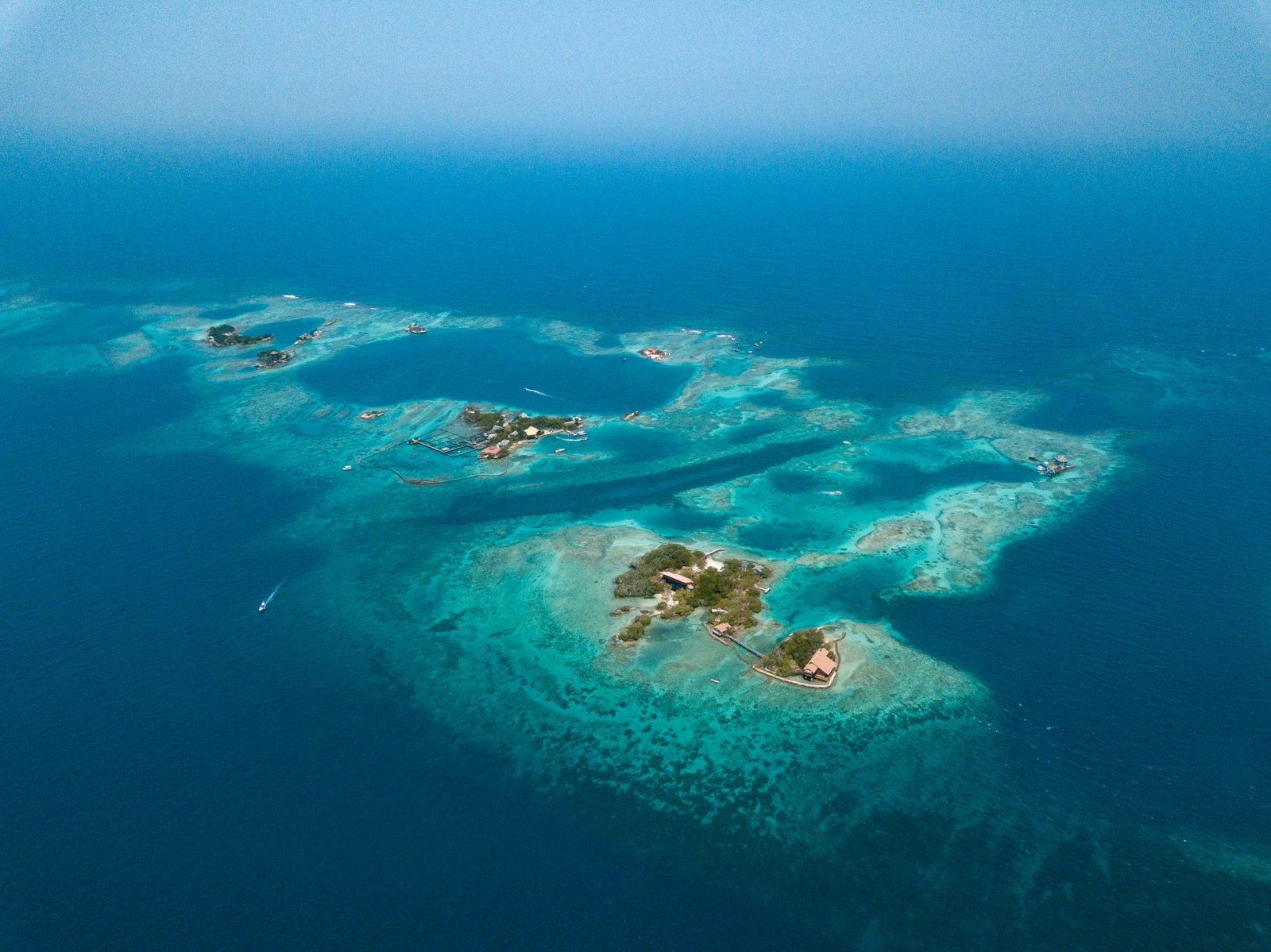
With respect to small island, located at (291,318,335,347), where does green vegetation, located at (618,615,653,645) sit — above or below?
below

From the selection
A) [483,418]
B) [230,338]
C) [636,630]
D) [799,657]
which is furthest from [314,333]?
[799,657]

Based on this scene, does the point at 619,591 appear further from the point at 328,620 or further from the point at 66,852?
the point at 66,852

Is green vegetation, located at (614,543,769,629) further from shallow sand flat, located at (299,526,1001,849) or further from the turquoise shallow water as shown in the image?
the turquoise shallow water

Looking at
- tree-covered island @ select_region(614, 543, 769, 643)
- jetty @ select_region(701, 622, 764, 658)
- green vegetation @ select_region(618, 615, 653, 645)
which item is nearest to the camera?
jetty @ select_region(701, 622, 764, 658)

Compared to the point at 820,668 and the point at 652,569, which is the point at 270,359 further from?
the point at 820,668

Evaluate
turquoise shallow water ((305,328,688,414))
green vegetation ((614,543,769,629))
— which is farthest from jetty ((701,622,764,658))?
turquoise shallow water ((305,328,688,414))

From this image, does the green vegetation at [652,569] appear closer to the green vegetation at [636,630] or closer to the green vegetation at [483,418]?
the green vegetation at [636,630]
